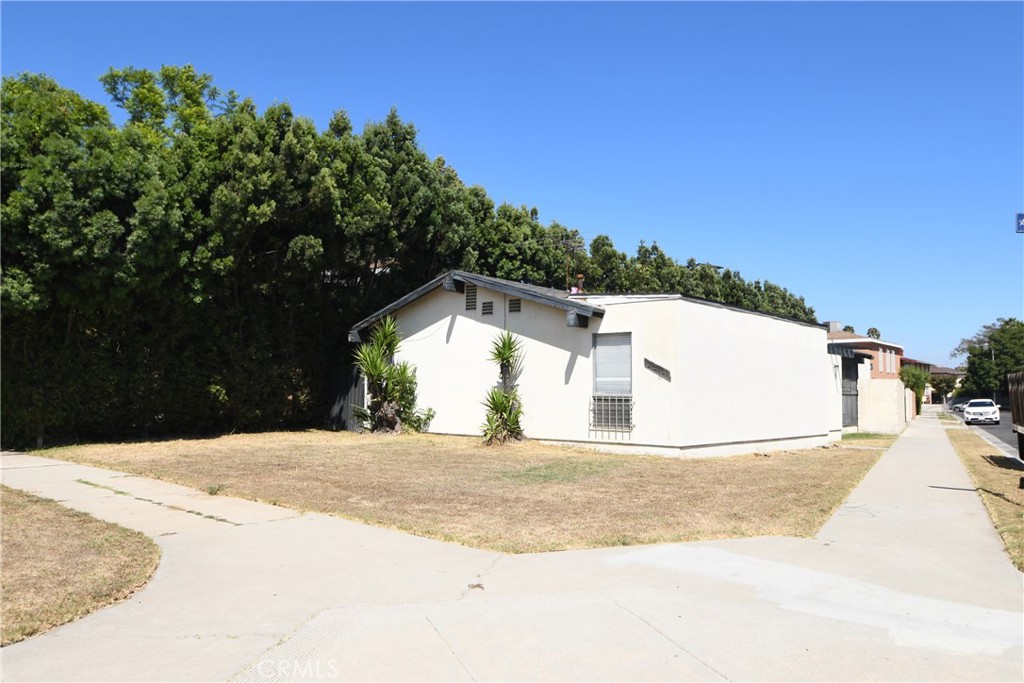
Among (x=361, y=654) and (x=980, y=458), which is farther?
(x=980, y=458)

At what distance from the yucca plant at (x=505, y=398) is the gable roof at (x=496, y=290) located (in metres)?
1.16

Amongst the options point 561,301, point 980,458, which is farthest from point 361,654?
point 980,458

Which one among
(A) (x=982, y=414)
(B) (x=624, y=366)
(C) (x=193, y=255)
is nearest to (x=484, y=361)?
(B) (x=624, y=366)

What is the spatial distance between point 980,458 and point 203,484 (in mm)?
17741

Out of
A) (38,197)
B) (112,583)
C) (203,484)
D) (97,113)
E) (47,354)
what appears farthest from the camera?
(97,113)

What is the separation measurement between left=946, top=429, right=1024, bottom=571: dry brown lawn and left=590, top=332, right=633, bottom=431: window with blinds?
6.86 metres

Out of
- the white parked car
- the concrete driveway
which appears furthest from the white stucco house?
the white parked car

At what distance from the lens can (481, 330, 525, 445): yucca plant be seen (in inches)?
691

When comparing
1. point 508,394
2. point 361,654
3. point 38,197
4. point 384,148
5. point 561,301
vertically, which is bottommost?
point 361,654

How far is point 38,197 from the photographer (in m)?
14.2

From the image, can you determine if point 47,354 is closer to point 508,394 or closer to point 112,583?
point 508,394

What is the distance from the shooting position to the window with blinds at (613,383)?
1670cm

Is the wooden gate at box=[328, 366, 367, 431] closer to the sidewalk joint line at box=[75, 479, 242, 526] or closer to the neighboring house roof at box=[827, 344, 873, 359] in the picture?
the sidewalk joint line at box=[75, 479, 242, 526]

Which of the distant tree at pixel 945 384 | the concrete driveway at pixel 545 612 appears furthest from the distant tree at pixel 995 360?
the concrete driveway at pixel 545 612
